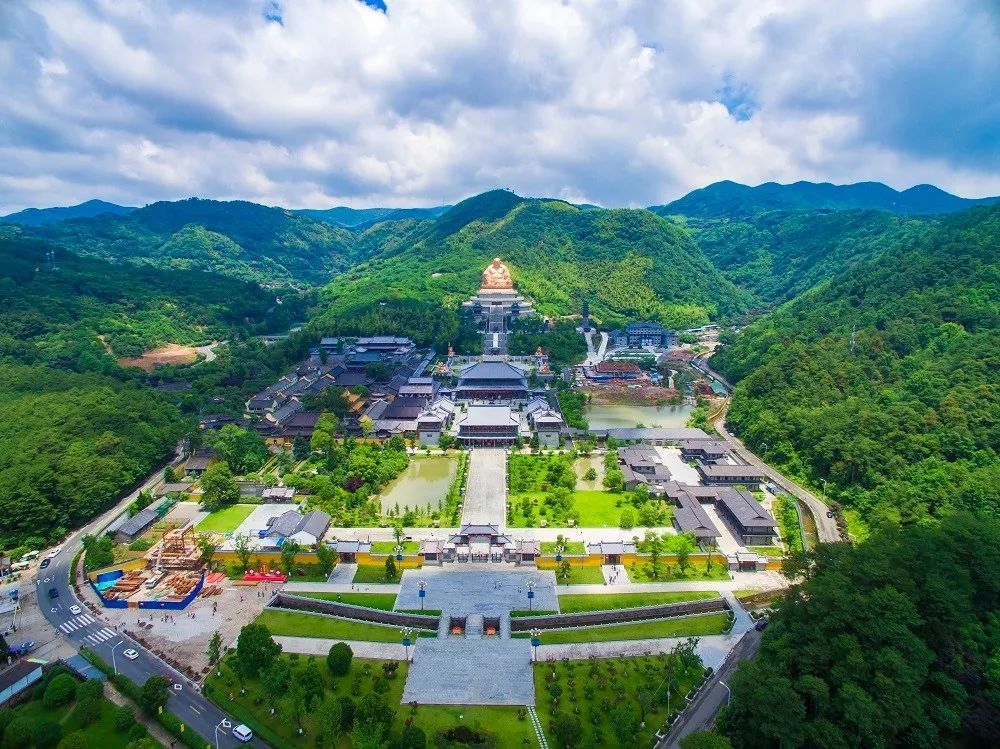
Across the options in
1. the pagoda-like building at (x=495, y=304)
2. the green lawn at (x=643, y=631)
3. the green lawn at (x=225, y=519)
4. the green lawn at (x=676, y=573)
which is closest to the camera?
the green lawn at (x=643, y=631)

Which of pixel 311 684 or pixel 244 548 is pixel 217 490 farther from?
pixel 311 684

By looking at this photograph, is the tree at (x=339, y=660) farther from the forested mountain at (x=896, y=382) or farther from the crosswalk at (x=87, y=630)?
the forested mountain at (x=896, y=382)

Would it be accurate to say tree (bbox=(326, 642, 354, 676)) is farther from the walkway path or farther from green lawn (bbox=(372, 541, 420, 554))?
the walkway path

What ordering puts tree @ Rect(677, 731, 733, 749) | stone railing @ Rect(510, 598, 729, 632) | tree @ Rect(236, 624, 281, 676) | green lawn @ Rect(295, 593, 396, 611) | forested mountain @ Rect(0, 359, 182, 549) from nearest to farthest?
tree @ Rect(677, 731, 733, 749), tree @ Rect(236, 624, 281, 676), stone railing @ Rect(510, 598, 729, 632), green lawn @ Rect(295, 593, 396, 611), forested mountain @ Rect(0, 359, 182, 549)

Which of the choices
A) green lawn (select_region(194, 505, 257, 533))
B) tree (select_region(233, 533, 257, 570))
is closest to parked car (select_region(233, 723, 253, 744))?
tree (select_region(233, 533, 257, 570))

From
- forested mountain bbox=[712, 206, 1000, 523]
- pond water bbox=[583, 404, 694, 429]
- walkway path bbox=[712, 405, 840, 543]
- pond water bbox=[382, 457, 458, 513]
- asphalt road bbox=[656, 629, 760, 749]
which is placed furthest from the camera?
pond water bbox=[583, 404, 694, 429]

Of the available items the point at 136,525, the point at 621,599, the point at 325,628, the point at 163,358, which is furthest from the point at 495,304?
the point at 325,628

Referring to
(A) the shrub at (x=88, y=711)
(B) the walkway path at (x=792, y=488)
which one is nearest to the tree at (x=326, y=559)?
(A) the shrub at (x=88, y=711)
